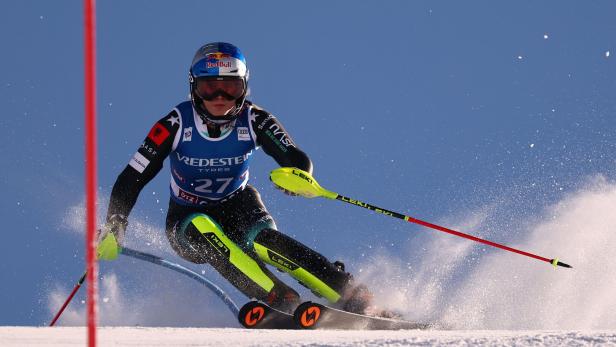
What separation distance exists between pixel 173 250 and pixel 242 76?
4.46 ft

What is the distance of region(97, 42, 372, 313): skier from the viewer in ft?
17.3

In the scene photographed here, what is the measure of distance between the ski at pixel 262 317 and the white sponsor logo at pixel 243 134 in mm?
1243

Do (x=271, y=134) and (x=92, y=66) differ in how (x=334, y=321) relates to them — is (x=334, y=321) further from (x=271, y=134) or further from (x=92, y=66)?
(x=92, y=66)

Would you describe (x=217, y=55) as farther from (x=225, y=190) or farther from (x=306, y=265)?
(x=306, y=265)

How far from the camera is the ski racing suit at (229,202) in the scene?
5.28 metres

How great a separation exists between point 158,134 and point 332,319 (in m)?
1.74

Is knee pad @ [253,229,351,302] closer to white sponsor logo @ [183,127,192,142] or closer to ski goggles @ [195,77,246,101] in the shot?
white sponsor logo @ [183,127,192,142]

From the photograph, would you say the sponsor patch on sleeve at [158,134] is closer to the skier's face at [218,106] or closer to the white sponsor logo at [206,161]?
the white sponsor logo at [206,161]

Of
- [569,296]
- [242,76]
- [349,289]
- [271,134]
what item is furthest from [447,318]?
[242,76]

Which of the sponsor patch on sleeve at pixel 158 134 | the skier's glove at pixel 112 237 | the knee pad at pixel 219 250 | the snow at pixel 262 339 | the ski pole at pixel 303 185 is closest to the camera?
the snow at pixel 262 339

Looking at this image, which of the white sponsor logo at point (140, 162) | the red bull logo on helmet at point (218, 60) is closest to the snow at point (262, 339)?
the white sponsor logo at point (140, 162)

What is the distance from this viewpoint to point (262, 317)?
4.92m

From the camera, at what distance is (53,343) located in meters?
3.25

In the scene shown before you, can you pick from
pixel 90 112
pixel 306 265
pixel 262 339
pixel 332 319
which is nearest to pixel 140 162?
pixel 306 265
